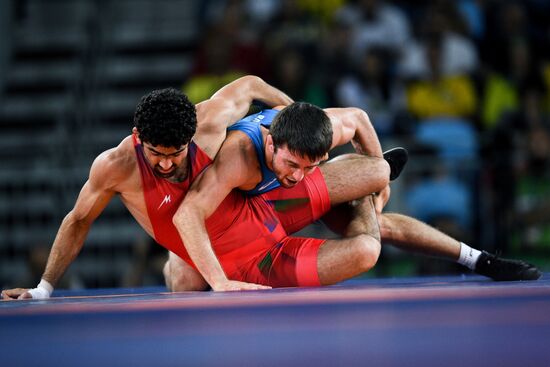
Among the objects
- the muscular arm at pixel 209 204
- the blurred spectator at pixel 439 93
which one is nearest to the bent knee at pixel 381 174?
the muscular arm at pixel 209 204

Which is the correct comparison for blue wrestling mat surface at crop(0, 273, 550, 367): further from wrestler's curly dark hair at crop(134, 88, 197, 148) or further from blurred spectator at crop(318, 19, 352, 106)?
blurred spectator at crop(318, 19, 352, 106)

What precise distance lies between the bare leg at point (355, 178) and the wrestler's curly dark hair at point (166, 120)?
635mm

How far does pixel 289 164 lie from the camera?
262cm

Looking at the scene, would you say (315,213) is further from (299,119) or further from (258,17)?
(258,17)

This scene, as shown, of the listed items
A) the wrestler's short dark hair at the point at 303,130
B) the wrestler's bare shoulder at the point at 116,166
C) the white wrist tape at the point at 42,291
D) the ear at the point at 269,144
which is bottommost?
A: the white wrist tape at the point at 42,291

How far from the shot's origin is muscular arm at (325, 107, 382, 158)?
9.78 feet

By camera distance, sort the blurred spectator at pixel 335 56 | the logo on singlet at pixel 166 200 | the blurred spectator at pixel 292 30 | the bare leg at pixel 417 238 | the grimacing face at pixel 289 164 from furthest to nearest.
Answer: the blurred spectator at pixel 292 30
the blurred spectator at pixel 335 56
the bare leg at pixel 417 238
the logo on singlet at pixel 166 200
the grimacing face at pixel 289 164

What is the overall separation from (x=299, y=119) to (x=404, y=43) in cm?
342

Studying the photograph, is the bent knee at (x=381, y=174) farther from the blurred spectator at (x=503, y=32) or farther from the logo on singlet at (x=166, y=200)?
the blurred spectator at (x=503, y=32)

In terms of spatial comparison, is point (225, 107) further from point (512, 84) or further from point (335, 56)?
point (512, 84)

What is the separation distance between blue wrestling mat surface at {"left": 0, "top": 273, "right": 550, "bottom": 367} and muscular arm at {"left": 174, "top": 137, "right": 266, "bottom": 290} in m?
0.72

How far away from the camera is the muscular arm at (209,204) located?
251cm

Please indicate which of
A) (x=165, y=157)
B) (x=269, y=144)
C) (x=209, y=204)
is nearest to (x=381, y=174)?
(x=269, y=144)

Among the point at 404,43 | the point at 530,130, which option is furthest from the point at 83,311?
the point at 404,43
